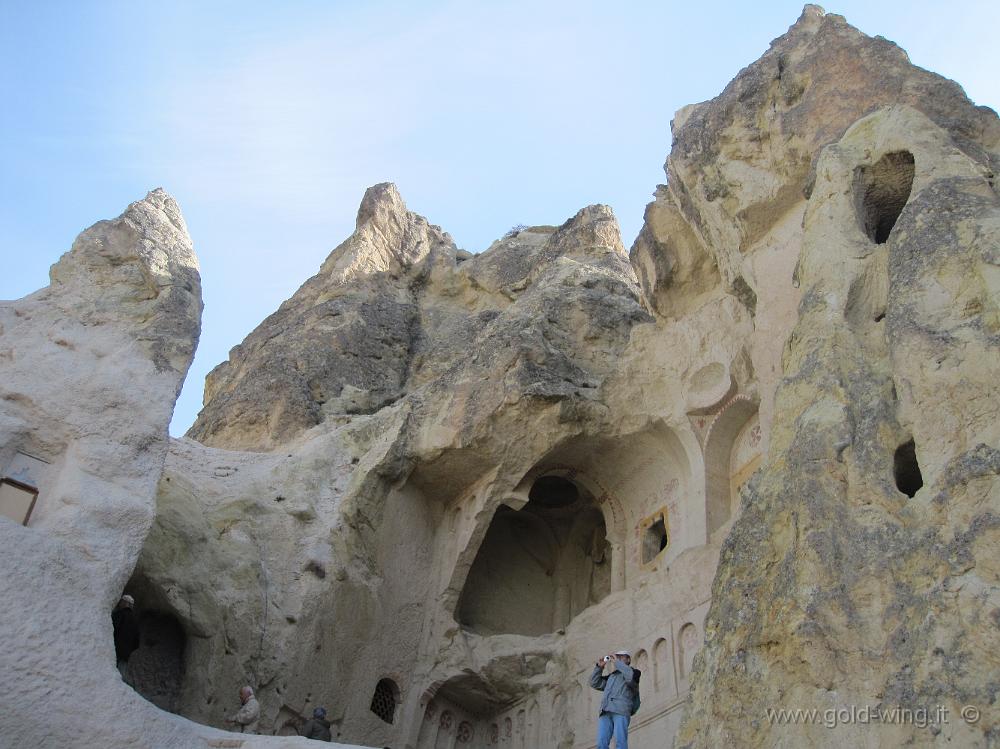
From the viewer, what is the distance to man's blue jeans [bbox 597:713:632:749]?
9.95 metres

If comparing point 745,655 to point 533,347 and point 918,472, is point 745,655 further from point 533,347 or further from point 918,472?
point 533,347

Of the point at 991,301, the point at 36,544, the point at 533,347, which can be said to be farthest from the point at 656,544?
the point at 36,544

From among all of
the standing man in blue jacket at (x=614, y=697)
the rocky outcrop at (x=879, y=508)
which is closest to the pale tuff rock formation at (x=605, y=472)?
the rocky outcrop at (x=879, y=508)

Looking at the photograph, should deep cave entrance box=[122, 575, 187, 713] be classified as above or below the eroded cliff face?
below

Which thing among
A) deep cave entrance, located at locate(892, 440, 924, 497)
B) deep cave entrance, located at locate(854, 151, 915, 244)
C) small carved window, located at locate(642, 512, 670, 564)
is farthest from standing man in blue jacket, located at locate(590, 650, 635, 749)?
deep cave entrance, located at locate(854, 151, 915, 244)

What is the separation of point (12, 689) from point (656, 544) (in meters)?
8.67

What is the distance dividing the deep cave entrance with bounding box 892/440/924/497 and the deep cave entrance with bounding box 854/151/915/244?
3.44m

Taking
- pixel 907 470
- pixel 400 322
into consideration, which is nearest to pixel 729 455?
pixel 907 470

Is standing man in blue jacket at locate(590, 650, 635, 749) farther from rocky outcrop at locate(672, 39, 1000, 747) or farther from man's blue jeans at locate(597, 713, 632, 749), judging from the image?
rocky outcrop at locate(672, 39, 1000, 747)

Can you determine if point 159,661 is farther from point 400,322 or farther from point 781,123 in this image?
point 400,322

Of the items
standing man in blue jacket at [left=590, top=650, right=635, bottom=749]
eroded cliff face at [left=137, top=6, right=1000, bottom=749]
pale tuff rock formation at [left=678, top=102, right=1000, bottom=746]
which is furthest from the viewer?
standing man in blue jacket at [left=590, top=650, right=635, bottom=749]

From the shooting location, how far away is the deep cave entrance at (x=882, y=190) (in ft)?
38.1

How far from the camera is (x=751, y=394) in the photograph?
1408 cm

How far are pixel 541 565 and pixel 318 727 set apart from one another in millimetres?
5748
